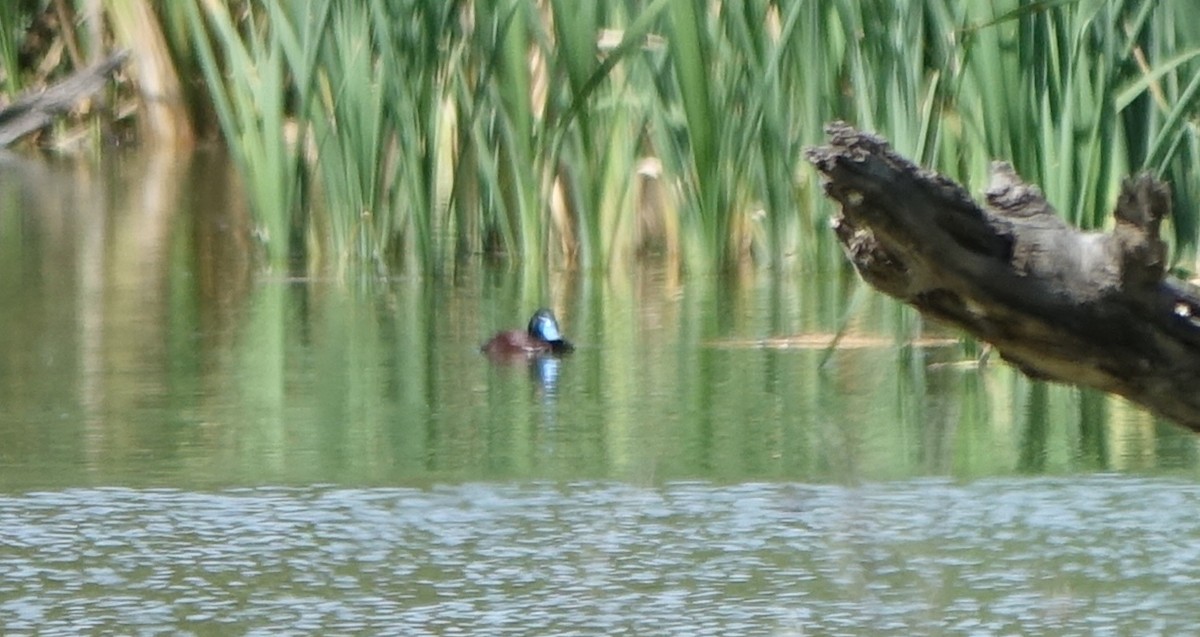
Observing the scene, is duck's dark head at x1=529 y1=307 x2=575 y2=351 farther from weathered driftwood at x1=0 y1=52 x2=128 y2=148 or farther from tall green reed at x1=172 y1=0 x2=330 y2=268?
weathered driftwood at x1=0 y1=52 x2=128 y2=148

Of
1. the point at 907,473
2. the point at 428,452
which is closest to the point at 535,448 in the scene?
the point at 428,452

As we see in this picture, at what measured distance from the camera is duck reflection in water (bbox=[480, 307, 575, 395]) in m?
4.48

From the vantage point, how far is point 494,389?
422cm

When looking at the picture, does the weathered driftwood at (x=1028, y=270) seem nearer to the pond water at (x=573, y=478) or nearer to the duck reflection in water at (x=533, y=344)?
the pond water at (x=573, y=478)

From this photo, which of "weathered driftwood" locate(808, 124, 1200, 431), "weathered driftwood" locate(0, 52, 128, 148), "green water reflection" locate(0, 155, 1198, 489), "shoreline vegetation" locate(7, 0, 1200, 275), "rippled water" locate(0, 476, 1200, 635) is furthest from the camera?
"weathered driftwood" locate(0, 52, 128, 148)

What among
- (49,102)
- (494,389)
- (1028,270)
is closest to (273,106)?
(494,389)

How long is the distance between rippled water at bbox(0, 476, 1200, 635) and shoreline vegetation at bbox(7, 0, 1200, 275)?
1.34 metres

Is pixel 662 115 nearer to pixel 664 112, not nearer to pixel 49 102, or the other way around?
pixel 664 112

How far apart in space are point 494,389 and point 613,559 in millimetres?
1416

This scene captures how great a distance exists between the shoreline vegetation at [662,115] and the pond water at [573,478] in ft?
1.11

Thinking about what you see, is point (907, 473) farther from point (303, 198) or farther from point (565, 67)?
point (303, 198)

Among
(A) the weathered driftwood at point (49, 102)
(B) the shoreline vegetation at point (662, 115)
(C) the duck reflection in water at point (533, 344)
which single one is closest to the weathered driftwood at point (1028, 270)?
(B) the shoreline vegetation at point (662, 115)

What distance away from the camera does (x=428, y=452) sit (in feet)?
11.5

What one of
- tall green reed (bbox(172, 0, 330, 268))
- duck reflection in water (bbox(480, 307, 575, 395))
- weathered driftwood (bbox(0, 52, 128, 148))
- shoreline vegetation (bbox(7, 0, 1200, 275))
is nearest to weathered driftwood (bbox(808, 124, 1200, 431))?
shoreline vegetation (bbox(7, 0, 1200, 275))
